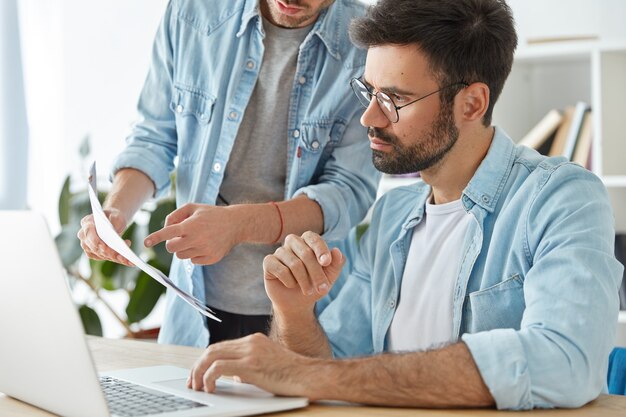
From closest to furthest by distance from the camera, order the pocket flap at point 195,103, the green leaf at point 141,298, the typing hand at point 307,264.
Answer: the typing hand at point 307,264, the pocket flap at point 195,103, the green leaf at point 141,298

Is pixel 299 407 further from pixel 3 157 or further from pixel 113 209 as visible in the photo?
pixel 3 157

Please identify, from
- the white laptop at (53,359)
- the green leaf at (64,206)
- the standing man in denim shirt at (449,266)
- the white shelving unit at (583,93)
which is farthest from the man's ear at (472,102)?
the green leaf at (64,206)

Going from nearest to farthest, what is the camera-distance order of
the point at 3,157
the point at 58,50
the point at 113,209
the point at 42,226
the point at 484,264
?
the point at 42,226 → the point at 484,264 → the point at 113,209 → the point at 3,157 → the point at 58,50

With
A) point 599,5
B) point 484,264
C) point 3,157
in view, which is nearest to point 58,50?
point 3,157

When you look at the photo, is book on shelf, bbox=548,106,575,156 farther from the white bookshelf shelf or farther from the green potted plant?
the green potted plant

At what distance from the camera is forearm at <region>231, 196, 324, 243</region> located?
162 centimetres

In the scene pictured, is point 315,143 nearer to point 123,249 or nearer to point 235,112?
point 235,112

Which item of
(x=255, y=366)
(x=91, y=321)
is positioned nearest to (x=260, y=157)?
(x=255, y=366)

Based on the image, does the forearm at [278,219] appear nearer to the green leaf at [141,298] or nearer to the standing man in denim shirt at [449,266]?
the standing man in denim shirt at [449,266]

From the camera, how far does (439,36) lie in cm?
156

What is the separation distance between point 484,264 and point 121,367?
61cm

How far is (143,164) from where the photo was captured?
1842 millimetres

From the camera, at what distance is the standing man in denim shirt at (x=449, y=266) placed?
1148 mm

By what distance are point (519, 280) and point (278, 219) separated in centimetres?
48
